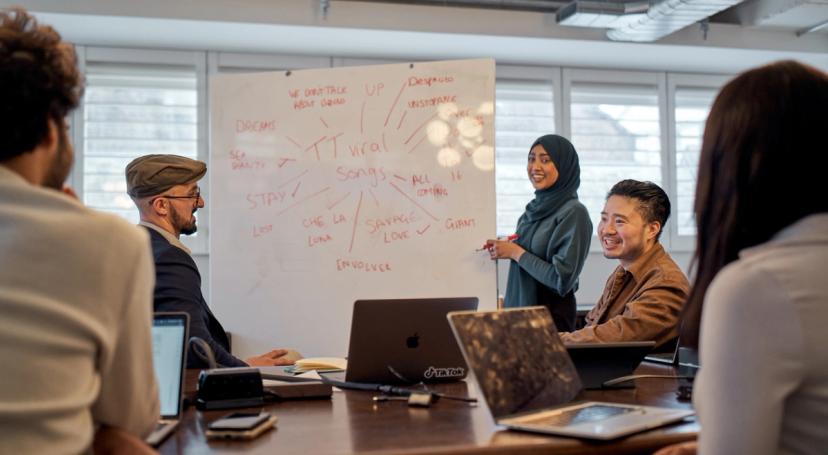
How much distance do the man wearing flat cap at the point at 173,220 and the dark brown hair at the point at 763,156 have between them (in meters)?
1.62

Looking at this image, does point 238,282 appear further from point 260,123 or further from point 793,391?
→ point 793,391

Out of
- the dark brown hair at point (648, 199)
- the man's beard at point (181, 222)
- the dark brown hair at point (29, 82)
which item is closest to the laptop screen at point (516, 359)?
the dark brown hair at point (29, 82)

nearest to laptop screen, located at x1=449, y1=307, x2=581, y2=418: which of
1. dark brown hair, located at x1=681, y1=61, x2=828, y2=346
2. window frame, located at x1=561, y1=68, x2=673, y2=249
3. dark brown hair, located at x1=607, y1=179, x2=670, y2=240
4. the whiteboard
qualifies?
dark brown hair, located at x1=681, y1=61, x2=828, y2=346

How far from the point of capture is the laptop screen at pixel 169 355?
4.75 ft

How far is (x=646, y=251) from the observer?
8.00ft

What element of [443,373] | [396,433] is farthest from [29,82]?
[443,373]

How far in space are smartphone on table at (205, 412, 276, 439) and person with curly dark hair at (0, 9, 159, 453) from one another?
1.03ft

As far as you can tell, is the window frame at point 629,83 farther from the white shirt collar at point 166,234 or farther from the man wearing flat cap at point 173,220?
the white shirt collar at point 166,234

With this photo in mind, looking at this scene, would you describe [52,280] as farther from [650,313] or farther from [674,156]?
[674,156]

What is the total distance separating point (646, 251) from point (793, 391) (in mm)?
1456

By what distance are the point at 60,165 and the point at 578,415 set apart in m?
0.93

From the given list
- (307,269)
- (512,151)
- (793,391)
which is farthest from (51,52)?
(512,151)

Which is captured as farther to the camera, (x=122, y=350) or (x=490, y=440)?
(x=490, y=440)

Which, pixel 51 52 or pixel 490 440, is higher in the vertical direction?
pixel 51 52
